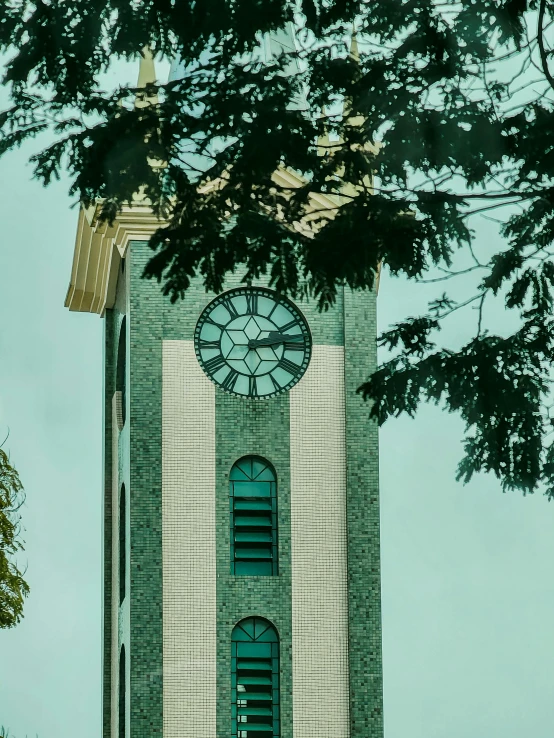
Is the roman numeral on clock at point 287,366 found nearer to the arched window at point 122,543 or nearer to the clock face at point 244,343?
the clock face at point 244,343

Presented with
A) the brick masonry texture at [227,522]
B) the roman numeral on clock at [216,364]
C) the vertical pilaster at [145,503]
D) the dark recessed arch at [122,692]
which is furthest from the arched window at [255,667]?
the roman numeral on clock at [216,364]

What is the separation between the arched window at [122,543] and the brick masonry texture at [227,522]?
60 centimetres

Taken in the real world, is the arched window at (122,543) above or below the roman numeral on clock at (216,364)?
below

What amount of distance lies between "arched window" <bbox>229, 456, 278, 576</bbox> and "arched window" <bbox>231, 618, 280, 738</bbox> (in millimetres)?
940

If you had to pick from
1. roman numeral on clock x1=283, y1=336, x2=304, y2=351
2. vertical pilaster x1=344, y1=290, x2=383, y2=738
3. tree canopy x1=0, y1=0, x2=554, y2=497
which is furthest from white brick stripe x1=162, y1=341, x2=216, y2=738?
tree canopy x1=0, y1=0, x2=554, y2=497

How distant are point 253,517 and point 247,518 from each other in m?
0.11

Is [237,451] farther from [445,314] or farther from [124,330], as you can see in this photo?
[445,314]

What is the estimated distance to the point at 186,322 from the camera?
3544 centimetres

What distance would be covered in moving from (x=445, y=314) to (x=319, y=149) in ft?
4.41

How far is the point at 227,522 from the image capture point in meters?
34.8

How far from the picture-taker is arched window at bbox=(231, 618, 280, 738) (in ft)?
112

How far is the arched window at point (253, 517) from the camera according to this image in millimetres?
34750

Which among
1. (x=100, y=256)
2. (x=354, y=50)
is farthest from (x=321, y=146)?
(x=100, y=256)

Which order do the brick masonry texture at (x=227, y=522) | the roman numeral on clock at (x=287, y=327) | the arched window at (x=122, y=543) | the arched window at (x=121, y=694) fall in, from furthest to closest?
the arched window at (x=122, y=543)
the arched window at (x=121, y=694)
the roman numeral on clock at (x=287, y=327)
the brick masonry texture at (x=227, y=522)
